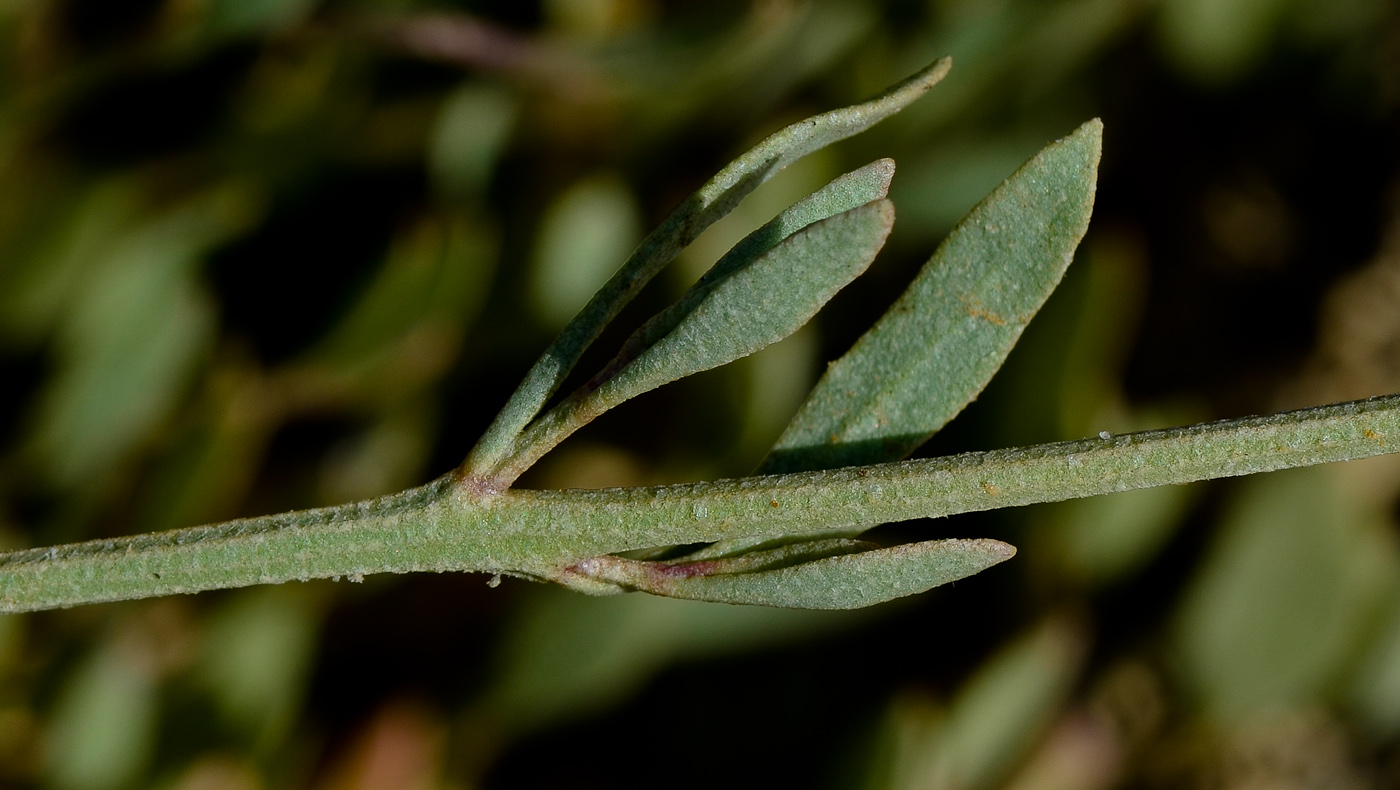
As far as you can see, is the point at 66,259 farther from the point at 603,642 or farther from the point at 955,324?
the point at 955,324

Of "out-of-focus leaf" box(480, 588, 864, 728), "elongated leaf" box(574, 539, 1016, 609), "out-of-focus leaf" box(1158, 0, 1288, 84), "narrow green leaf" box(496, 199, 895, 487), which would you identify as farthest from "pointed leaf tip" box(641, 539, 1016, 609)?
"out-of-focus leaf" box(1158, 0, 1288, 84)

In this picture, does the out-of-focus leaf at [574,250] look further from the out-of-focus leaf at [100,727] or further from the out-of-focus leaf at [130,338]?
the out-of-focus leaf at [100,727]

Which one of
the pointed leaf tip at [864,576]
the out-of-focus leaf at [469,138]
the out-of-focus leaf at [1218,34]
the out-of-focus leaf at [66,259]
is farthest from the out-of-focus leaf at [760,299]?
the out-of-focus leaf at [1218,34]

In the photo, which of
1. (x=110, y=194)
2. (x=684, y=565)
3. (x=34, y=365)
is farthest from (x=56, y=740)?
(x=684, y=565)

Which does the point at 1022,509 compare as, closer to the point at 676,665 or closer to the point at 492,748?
the point at 676,665

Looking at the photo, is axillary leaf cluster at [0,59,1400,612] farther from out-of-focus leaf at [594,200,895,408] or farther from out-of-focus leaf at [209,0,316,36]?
out-of-focus leaf at [209,0,316,36]

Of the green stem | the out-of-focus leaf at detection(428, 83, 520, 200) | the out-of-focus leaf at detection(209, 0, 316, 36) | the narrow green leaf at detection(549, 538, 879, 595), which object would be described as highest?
the out-of-focus leaf at detection(209, 0, 316, 36)
